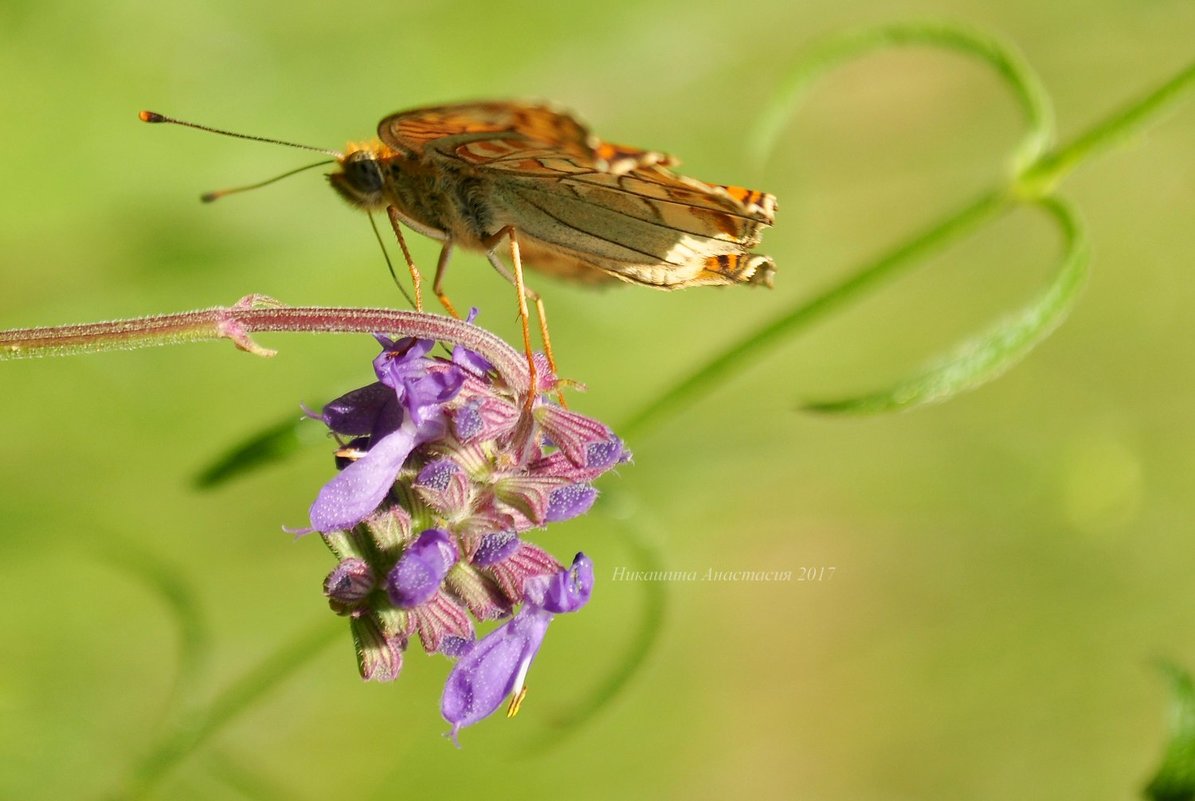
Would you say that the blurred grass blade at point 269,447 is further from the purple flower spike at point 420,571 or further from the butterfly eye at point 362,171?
the purple flower spike at point 420,571

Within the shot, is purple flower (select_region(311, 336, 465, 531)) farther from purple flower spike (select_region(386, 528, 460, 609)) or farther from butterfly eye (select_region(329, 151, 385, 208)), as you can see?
butterfly eye (select_region(329, 151, 385, 208))

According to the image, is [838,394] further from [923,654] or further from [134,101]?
[134,101]

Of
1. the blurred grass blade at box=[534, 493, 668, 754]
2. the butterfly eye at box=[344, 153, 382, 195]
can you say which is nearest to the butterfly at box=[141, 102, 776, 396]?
the butterfly eye at box=[344, 153, 382, 195]

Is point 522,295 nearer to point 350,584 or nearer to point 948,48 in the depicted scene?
point 350,584

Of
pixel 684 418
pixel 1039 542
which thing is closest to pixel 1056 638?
pixel 1039 542

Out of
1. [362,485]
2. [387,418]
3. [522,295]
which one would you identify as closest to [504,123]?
[522,295]

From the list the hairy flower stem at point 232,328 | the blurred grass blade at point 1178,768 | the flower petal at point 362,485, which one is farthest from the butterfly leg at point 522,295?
the blurred grass blade at point 1178,768
